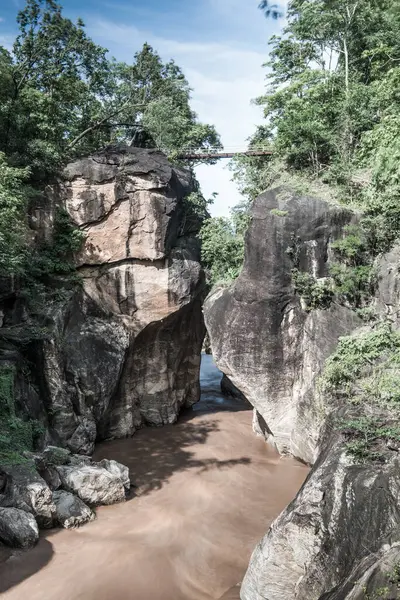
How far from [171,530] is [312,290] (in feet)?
21.5

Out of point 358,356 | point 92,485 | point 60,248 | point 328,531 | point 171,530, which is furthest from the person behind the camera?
point 60,248

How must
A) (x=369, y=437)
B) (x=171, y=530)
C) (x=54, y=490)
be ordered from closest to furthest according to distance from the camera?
(x=369, y=437), (x=171, y=530), (x=54, y=490)

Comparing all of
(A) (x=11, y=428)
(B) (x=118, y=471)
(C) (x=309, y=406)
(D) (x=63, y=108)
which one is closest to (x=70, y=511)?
(B) (x=118, y=471)

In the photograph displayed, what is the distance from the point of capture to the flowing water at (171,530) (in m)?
6.93

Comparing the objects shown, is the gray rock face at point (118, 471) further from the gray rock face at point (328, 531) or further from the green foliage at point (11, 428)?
the gray rock face at point (328, 531)

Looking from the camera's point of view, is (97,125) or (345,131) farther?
(97,125)

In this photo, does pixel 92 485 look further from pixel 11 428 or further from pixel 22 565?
pixel 22 565

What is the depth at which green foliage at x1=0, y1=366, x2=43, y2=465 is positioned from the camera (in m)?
8.78

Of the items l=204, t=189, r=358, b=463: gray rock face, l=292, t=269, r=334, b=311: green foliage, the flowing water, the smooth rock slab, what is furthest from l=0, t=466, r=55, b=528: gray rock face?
l=292, t=269, r=334, b=311: green foliage

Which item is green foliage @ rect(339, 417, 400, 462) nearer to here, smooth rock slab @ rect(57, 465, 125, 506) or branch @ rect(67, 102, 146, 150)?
smooth rock slab @ rect(57, 465, 125, 506)

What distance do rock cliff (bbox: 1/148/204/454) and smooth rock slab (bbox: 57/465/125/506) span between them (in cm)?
308

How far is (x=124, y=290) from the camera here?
14.9m

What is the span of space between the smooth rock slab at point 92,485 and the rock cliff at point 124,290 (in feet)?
10.1

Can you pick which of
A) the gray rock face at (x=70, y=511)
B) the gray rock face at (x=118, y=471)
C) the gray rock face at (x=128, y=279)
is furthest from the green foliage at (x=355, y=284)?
the gray rock face at (x=70, y=511)
